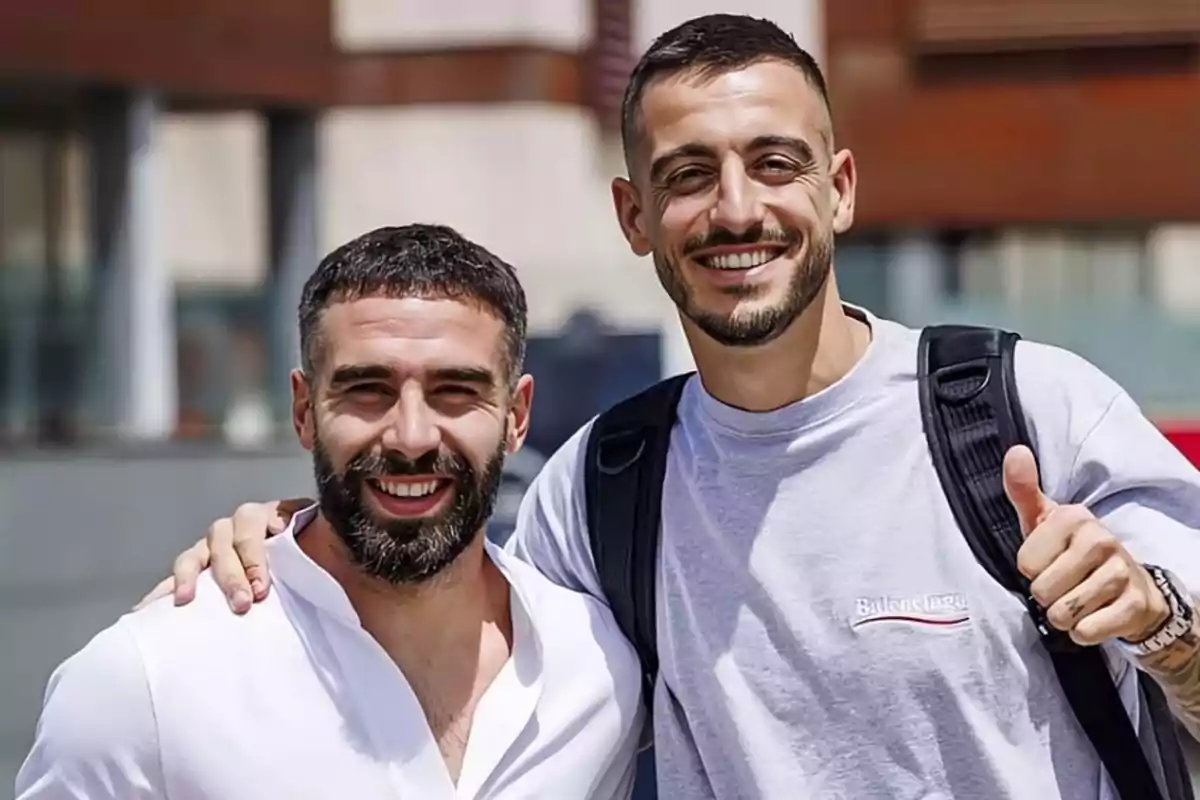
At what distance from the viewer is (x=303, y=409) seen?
3.01 meters

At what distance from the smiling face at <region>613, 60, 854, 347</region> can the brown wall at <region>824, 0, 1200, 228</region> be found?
12756mm

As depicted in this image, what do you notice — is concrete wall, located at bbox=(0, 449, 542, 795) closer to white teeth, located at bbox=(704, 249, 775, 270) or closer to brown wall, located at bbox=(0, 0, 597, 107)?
brown wall, located at bbox=(0, 0, 597, 107)

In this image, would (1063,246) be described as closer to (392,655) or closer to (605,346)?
(605,346)

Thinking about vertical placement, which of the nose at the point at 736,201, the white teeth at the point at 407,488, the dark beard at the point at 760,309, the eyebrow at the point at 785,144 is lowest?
the white teeth at the point at 407,488

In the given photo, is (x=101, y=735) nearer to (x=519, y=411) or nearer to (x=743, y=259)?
(x=519, y=411)

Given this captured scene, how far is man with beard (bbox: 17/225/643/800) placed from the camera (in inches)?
107

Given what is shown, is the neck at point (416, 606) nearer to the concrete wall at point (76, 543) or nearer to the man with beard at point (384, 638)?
the man with beard at point (384, 638)

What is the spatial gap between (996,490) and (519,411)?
0.76m

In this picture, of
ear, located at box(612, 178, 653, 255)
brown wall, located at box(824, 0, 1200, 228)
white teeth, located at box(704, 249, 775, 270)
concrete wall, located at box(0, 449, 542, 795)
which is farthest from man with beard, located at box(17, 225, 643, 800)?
brown wall, located at box(824, 0, 1200, 228)

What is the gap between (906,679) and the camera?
2.83 meters

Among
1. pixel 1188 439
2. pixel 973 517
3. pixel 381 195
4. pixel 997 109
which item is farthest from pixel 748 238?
pixel 381 195

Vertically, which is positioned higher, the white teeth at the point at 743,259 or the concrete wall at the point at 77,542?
the white teeth at the point at 743,259

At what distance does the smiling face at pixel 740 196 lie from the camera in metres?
2.94

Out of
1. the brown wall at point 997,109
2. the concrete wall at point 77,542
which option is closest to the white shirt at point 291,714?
the concrete wall at point 77,542
